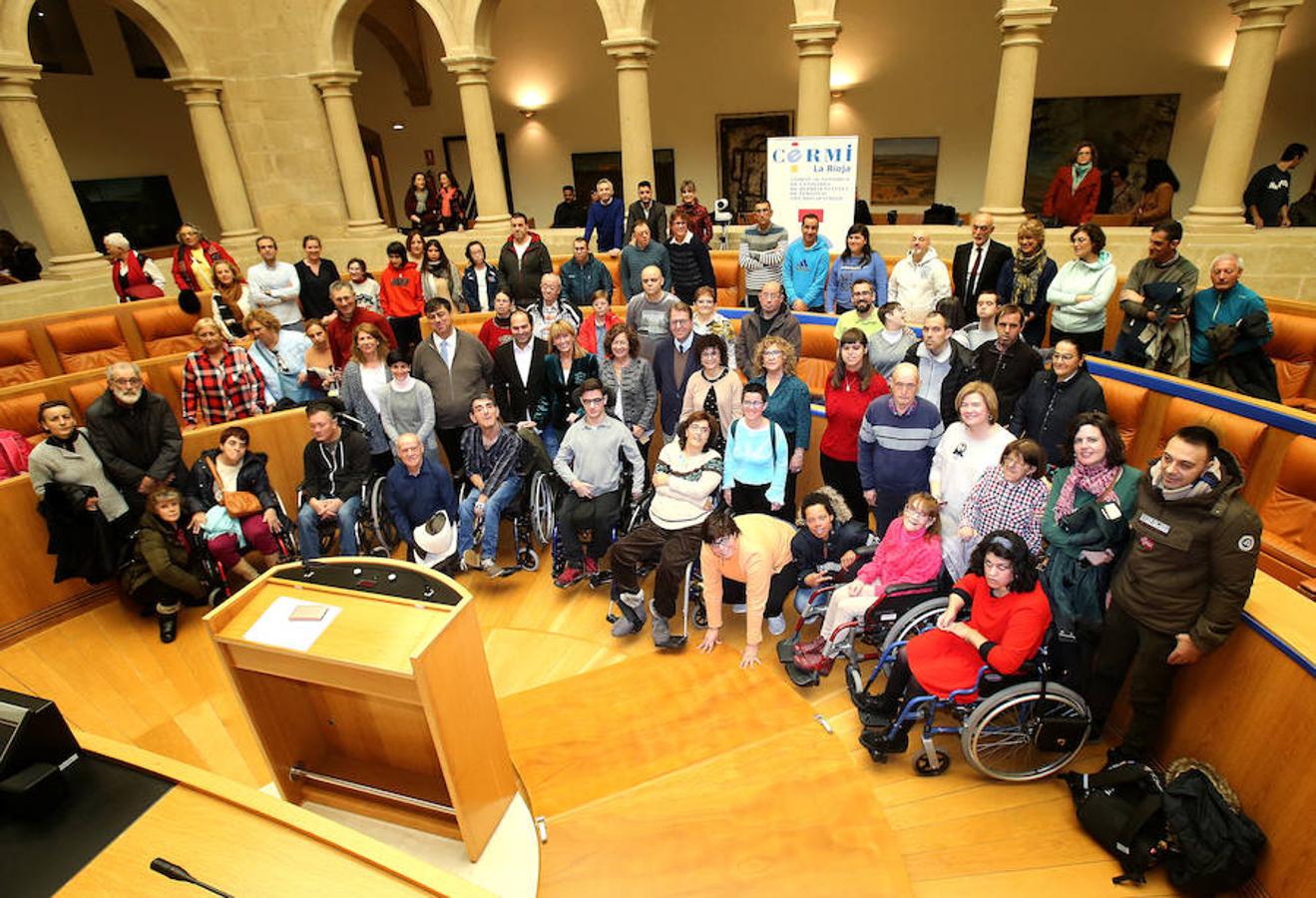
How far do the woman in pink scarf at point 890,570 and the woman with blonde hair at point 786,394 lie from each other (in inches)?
34.3

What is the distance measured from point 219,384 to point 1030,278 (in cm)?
572

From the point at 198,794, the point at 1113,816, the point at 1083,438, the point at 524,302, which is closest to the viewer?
the point at 198,794

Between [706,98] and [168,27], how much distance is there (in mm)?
7521

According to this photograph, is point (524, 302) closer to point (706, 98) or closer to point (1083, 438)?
point (1083, 438)

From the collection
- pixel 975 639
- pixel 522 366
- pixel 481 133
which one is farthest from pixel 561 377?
pixel 481 133

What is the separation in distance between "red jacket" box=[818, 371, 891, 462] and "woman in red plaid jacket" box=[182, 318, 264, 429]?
4051mm

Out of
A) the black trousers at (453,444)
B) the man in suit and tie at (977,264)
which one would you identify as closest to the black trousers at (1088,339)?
the man in suit and tie at (977,264)

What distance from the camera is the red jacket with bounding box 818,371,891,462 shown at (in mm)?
4203

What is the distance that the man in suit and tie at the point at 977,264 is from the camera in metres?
4.99

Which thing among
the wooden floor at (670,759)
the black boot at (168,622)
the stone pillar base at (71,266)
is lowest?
the wooden floor at (670,759)

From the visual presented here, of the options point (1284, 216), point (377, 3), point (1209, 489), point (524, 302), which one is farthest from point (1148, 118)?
point (377, 3)

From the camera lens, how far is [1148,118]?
32.7 feet

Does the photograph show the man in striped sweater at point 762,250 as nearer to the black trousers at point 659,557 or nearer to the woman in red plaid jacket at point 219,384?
the black trousers at point 659,557

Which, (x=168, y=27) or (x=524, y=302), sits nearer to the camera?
(x=524, y=302)
